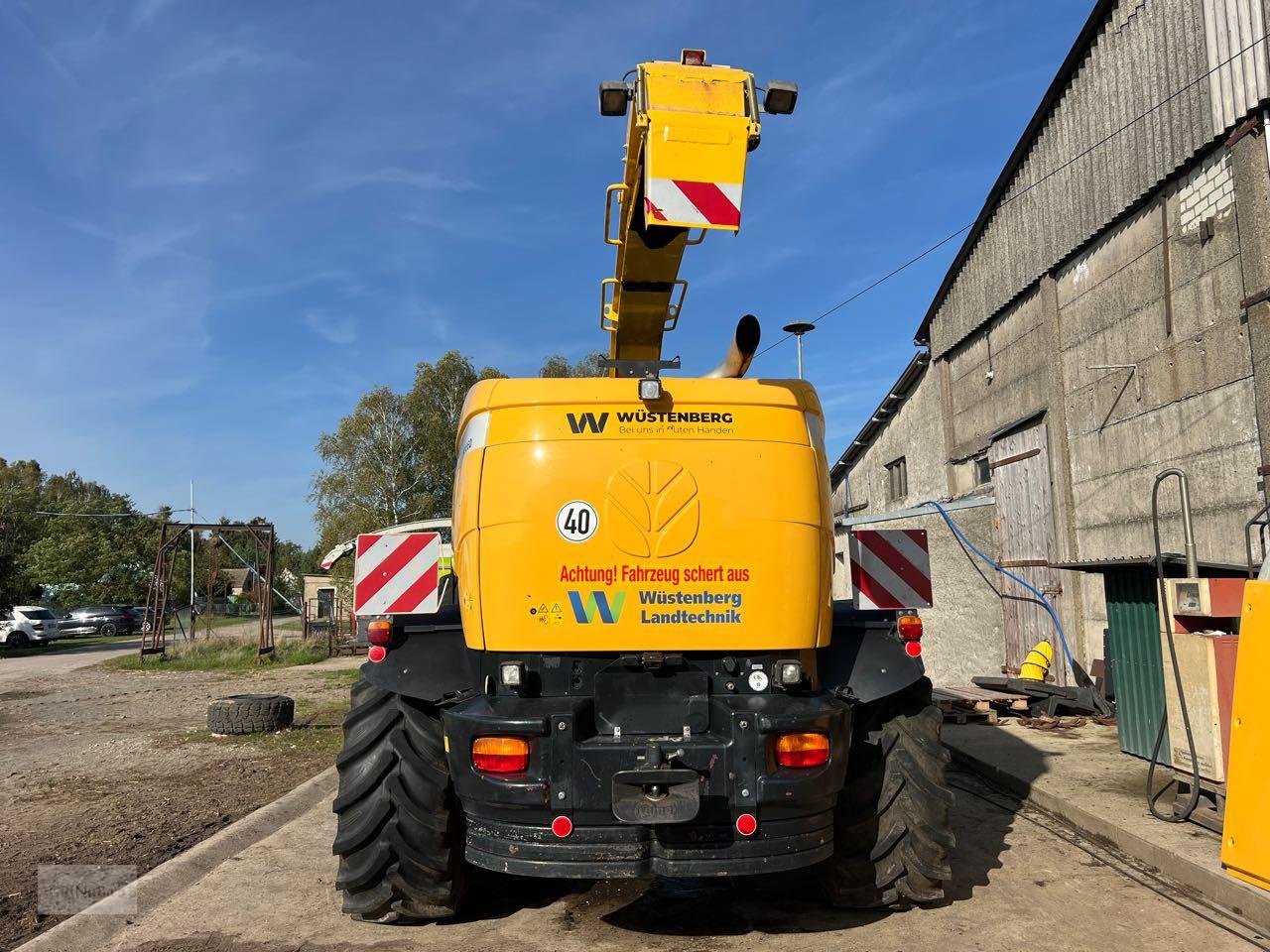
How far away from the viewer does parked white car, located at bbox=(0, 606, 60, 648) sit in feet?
105

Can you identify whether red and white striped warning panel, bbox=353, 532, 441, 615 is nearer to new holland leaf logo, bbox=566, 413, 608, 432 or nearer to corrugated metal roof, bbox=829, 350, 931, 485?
new holland leaf logo, bbox=566, 413, 608, 432

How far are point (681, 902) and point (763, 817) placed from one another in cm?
120

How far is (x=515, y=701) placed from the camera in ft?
12.8

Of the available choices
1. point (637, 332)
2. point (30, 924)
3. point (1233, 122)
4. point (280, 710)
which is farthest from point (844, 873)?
point (280, 710)

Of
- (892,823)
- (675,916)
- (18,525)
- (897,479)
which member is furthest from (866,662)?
(18,525)

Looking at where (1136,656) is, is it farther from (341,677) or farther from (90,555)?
(90,555)

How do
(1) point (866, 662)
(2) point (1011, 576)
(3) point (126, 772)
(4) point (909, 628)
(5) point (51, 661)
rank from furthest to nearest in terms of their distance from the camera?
(5) point (51, 661)
(2) point (1011, 576)
(3) point (126, 772)
(4) point (909, 628)
(1) point (866, 662)

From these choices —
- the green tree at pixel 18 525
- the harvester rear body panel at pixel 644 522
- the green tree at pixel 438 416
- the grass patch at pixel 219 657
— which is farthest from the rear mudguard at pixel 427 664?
the green tree at pixel 18 525

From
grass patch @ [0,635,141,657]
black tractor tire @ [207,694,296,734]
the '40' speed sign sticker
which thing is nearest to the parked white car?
grass patch @ [0,635,141,657]

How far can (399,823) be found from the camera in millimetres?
4133

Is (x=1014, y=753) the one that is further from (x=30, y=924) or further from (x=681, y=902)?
(x=30, y=924)

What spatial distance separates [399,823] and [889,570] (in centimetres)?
290

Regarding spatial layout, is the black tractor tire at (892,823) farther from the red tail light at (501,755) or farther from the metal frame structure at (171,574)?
the metal frame structure at (171,574)

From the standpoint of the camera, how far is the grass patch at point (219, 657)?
2000cm
